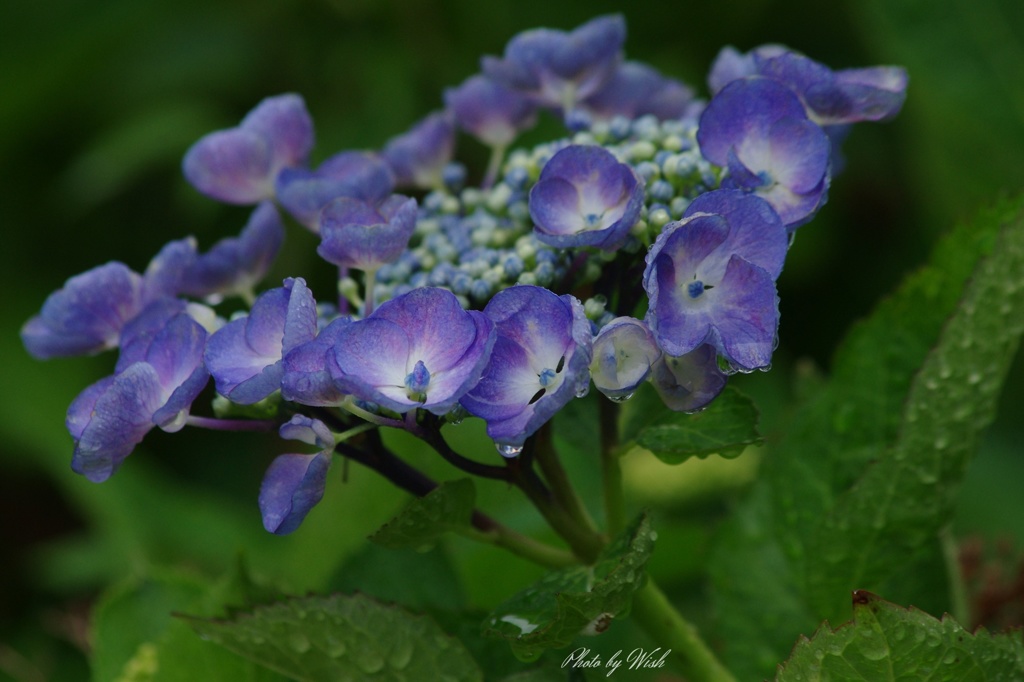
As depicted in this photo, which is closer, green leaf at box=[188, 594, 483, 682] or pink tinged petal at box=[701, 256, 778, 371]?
pink tinged petal at box=[701, 256, 778, 371]

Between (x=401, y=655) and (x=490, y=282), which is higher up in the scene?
(x=490, y=282)

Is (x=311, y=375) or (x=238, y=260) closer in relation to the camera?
(x=311, y=375)

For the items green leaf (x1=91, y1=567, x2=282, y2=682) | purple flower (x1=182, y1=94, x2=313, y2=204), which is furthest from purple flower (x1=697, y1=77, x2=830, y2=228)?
green leaf (x1=91, y1=567, x2=282, y2=682)

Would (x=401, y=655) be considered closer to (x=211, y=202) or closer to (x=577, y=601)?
(x=577, y=601)

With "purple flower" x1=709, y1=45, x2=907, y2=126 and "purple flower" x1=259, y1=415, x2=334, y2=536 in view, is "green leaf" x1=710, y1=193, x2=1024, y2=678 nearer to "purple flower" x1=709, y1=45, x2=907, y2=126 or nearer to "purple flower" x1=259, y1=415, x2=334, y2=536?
"purple flower" x1=709, y1=45, x2=907, y2=126

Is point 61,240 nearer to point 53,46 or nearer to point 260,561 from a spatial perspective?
point 53,46

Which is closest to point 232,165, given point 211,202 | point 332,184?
point 332,184

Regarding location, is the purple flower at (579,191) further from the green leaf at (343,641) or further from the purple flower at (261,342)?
the green leaf at (343,641)
